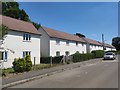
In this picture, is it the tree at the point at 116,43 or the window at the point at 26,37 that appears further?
the tree at the point at 116,43

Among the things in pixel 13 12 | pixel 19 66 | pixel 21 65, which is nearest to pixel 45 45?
pixel 21 65

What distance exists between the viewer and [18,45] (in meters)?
28.0

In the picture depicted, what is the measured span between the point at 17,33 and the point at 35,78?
13.3 metres

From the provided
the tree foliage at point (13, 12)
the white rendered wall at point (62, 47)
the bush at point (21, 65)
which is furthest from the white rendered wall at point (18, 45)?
the tree foliage at point (13, 12)

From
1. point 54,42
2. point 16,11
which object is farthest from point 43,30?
point 16,11

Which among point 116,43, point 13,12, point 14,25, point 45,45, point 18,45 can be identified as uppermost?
point 13,12

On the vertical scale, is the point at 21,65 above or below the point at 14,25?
below

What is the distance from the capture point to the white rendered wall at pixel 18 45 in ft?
83.8

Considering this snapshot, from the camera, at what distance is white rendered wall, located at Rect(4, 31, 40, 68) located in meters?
25.5

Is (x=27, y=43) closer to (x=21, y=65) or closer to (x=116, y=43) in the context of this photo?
(x=21, y=65)

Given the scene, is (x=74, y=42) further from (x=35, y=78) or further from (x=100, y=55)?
(x=35, y=78)

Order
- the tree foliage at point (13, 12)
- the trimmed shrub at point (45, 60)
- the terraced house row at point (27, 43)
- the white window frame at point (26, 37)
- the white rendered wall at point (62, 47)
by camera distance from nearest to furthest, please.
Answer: the terraced house row at point (27, 43), the white window frame at point (26, 37), the trimmed shrub at point (45, 60), the white rendered wall at point (62, 47), the tree foliage at point (13, 12)

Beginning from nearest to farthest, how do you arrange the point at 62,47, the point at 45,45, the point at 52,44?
the point at 45,45
the point at 52,44
the point at 62,47

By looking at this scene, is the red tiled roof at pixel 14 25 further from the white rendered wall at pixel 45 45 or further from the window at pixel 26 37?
the white rendered wall at pixel 45 45
